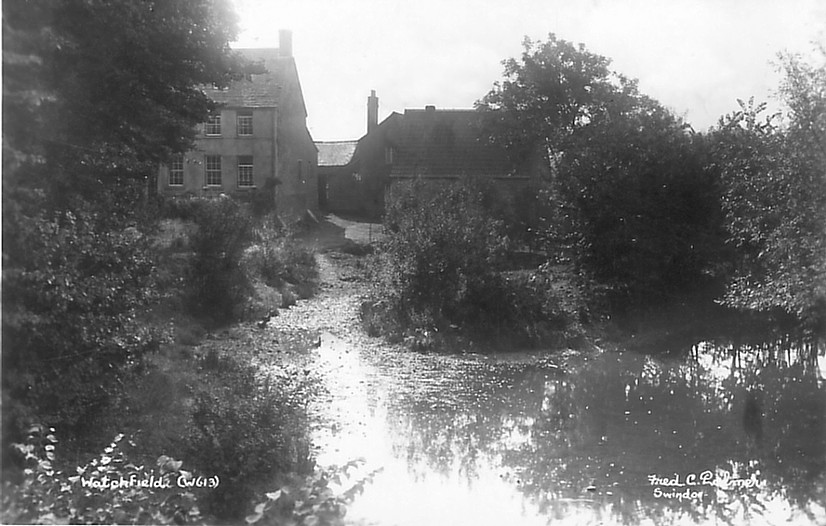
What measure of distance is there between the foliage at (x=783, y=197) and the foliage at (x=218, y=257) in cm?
276

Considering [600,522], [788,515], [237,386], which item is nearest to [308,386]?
[237,386]

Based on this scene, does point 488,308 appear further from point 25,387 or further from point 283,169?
point 25,387

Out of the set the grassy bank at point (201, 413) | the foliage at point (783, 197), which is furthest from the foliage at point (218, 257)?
the foliage at point (783, 197)

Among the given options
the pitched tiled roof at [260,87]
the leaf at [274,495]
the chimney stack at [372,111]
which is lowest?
Result: the leaf at [274,495]

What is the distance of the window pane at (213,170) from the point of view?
4227 millimetres

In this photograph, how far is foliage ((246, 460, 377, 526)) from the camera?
3305 millimetres

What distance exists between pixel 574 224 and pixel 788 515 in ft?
8.26

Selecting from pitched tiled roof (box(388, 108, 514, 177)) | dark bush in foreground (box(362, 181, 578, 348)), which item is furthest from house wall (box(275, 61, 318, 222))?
dark bush in foreground (box(362, 181, 578, 348))

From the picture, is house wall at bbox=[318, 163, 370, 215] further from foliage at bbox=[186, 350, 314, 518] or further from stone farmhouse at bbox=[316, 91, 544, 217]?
foliage at bbox=[186, 350, 314, 518]

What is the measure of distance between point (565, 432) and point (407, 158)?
5.88ft

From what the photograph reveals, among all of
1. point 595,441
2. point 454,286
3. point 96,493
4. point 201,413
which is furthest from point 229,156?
point 595,441

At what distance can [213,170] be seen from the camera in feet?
13.9

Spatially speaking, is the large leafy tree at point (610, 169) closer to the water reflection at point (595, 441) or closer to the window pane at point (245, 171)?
the water reflection at point (595, 441)

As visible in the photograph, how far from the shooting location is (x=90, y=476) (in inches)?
138
